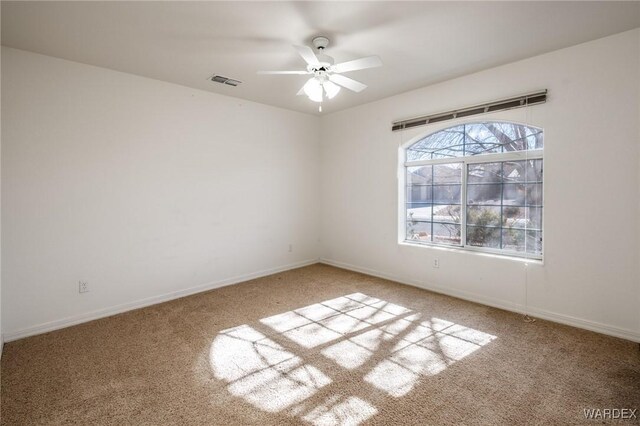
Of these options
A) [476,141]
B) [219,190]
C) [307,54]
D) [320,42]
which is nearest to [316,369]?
[307,54]

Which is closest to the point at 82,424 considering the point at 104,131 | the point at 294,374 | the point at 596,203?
the point at 294,374

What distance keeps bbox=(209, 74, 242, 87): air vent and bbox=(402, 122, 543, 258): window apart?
96.0 inches

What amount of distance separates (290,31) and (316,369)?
2703 millimetres

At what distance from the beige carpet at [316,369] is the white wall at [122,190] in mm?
489

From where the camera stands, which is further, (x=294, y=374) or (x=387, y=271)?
(x=387, y=271)

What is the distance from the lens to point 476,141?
3816 millimetres

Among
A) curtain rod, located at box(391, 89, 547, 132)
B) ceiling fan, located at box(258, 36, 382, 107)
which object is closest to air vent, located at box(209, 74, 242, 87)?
ceiling fan, located at box(258, 36, 382, 107)

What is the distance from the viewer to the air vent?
365cm

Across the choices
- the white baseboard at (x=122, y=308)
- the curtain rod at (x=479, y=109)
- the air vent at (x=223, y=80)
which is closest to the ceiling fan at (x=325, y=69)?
the air vent at (x=223, y=80)

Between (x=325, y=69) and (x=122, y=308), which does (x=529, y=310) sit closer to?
(x=325, y=69)

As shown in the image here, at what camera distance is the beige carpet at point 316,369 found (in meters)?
1.91

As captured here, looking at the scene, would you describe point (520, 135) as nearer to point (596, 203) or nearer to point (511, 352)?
point (596, 203)

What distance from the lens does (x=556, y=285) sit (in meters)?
3.14

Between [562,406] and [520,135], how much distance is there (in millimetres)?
2612
